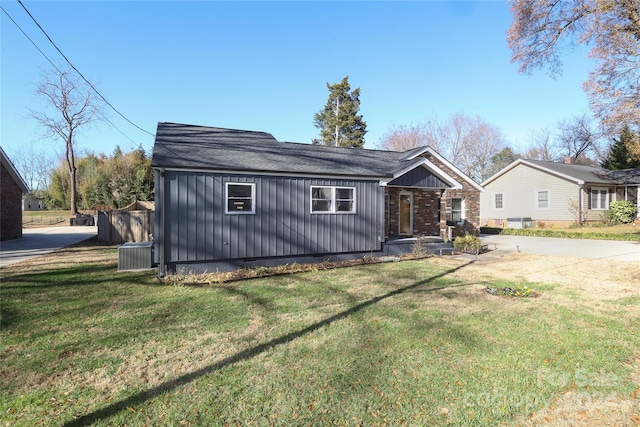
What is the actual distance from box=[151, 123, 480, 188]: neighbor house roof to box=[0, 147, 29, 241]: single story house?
11209 millimetres

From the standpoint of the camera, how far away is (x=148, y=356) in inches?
163

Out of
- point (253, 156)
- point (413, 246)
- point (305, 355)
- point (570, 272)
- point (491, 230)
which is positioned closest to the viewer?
point (305, 355)

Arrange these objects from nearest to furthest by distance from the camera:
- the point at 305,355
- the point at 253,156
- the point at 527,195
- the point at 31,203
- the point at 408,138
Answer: the point at 305,355 → the point at 253,156 → the point at 527,195 → the point at 408,138 → the point at 31,203

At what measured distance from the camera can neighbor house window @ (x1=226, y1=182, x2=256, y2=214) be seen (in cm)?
918

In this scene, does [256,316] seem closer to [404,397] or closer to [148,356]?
[148,356]

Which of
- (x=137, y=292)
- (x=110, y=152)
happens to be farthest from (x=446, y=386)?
(x=110, y=152)

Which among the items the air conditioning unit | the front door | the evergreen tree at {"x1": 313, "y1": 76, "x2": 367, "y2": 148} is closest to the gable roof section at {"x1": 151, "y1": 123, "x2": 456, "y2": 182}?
the front door

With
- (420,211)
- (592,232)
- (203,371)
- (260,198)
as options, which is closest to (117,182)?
(260,198)

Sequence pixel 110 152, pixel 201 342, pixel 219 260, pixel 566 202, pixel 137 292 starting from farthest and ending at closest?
pixel 110 152 → pixel 566 202 → pixel 219 260 → pixel 137 292 → pixel 201 342

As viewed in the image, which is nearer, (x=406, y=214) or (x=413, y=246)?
(x=413, y=246)

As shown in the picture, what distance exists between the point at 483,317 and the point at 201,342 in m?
4.43

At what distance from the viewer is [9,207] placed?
714 inches

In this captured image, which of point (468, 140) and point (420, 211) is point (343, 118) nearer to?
point (468, 140)

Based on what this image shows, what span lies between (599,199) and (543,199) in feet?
12.4
